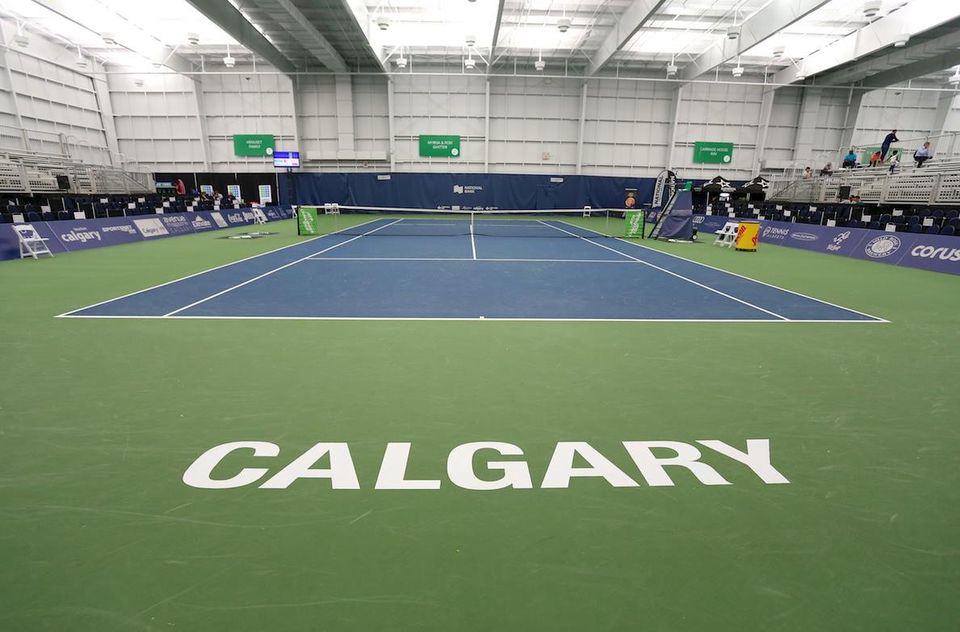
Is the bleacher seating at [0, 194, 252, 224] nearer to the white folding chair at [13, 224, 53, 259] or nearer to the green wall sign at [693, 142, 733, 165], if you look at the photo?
the white folding chair at [13, 224, 53, 259]

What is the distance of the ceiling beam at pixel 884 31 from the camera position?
21.3m

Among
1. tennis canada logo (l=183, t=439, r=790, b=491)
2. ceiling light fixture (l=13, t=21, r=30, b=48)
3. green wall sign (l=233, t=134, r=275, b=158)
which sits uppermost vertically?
ceiling light fixture (l=13, t=21, r=30, b=48)

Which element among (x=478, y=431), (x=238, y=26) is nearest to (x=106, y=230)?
(x=238, y=26)

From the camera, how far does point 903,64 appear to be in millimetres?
29203

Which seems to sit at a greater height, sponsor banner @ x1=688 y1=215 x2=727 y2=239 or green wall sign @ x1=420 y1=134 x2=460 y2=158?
green wall sign @ x1=420 y1=134 x2=460 y2=158

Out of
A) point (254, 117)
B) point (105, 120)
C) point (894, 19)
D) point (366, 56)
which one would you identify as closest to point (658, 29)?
point (894, 19)

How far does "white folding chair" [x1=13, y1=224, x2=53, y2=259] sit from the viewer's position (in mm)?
12758

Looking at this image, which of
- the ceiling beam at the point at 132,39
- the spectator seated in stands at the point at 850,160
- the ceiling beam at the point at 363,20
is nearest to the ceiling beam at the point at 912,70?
the spectator seated in stands at the point at 850,160

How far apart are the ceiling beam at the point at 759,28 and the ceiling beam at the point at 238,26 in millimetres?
25697

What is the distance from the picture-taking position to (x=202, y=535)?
8.29ft

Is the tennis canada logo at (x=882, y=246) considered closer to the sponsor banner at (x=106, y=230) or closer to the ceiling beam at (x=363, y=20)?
the ceiling beam at (x=363, y=20)

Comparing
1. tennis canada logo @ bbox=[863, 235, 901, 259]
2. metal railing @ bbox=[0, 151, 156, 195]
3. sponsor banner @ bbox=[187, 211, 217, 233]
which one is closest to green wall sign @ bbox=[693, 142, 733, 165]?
tennis canada logo @ bbox=[863, 235, 901, 259]

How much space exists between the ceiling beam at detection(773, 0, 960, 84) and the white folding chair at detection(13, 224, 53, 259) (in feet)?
115

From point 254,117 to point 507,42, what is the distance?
18.8 m
